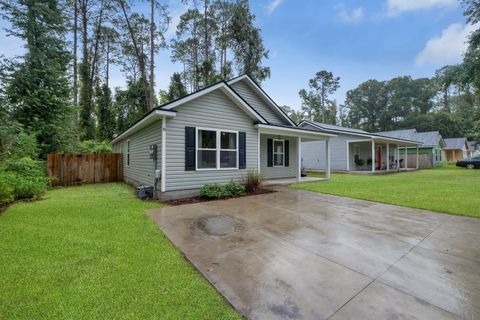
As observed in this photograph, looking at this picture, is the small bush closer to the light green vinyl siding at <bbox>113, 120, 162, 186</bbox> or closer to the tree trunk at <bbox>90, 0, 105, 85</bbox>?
the light green vinyl siding at <bbox>113, 120, 162, 186</bbox>

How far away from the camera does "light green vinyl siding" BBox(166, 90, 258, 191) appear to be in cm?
745

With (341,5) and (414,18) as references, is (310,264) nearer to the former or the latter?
(341,5)

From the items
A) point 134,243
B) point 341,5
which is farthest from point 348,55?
point 134,243

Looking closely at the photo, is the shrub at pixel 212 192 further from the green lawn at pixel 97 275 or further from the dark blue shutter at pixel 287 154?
the dark blue shutter at pixel 287 154

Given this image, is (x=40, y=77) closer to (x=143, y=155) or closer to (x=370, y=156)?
(x=143, y=155)

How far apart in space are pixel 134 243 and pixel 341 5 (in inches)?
593

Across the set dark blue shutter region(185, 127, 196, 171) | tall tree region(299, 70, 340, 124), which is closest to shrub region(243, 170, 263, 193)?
dark blue shutter region(185, 127, 196, 171)

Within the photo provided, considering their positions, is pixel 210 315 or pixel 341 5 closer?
pixel 210 315

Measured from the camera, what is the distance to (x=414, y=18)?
1315cm

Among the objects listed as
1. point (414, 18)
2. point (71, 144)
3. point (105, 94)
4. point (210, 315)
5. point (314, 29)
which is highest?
point (314, 29)

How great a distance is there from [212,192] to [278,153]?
6029 millimetres

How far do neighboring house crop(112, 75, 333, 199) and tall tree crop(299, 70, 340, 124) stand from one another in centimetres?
3598

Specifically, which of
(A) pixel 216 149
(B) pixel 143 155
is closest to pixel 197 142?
(A) pixel 216 149

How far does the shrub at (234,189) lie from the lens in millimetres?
8212
